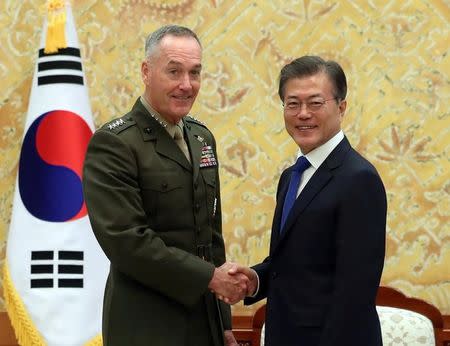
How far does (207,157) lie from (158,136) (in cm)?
22

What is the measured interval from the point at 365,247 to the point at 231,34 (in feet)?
6.57

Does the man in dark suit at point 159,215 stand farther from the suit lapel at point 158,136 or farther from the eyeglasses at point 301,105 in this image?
the eyeglasses at point 301,105

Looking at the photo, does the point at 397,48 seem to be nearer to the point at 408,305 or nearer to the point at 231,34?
the point at 231,34

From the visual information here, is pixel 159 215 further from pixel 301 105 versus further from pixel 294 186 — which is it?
pixel 301 105

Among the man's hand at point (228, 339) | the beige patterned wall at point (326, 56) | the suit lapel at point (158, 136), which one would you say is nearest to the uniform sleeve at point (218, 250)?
the man's hand at point (228, 339)

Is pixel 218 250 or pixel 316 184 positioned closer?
pixel 316 184

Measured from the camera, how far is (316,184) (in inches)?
90.4

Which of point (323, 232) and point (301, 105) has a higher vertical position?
point (301, 105)

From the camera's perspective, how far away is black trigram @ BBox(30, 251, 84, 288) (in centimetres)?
353

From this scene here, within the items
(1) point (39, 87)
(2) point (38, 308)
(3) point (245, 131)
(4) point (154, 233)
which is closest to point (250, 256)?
(3) point (245, 131)

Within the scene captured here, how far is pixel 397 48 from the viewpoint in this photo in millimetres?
3912

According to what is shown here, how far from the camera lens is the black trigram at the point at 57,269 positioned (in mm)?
3525

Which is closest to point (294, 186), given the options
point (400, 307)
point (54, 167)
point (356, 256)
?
point (356, 256)

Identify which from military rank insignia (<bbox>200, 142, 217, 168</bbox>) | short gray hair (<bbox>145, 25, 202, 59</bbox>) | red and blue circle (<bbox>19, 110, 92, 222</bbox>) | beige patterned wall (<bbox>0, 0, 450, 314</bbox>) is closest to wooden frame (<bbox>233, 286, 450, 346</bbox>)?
beige patterned wall (<bbox>0, 0, 450, 314</bbox>)
